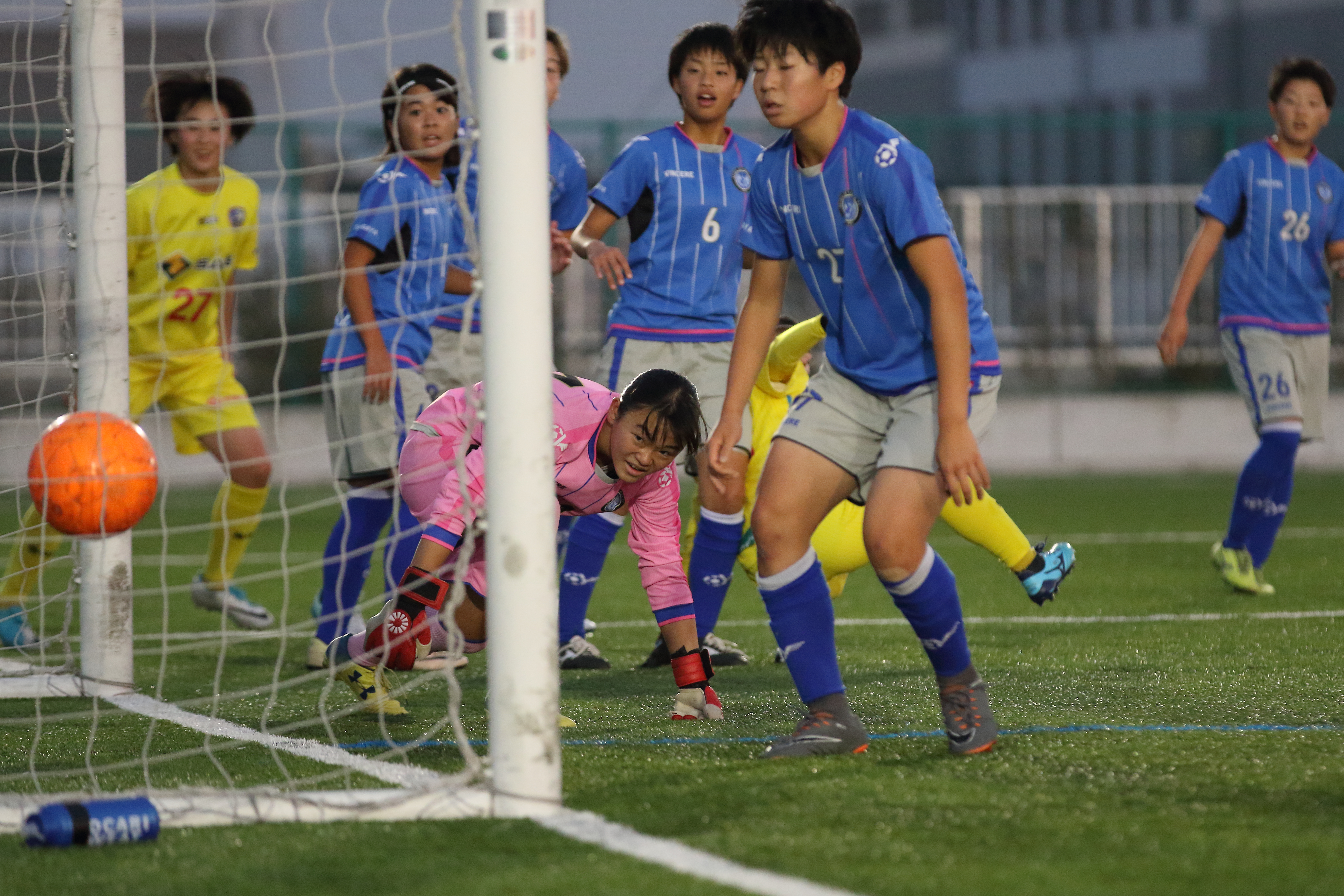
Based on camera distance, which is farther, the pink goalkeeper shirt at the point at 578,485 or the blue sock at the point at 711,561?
the blue sock at the point at 711,561

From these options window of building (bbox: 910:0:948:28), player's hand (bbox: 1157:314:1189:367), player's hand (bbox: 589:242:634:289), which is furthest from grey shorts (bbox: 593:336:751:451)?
window of building (bbox: 910:0:948:28)

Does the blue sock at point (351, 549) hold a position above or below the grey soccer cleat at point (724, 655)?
above

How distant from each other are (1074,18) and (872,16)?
3.67m

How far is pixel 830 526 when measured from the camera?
208 inches

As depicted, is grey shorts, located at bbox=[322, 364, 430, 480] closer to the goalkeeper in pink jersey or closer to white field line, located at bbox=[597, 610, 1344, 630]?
the goalkeeper in pink jersey

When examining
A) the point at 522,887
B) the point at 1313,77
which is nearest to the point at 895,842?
the point at 522,887

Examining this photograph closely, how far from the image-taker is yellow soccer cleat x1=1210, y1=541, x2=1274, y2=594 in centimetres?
652

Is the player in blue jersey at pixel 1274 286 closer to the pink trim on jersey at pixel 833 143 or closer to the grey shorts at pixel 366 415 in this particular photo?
the grey shorts at pixel 366 415

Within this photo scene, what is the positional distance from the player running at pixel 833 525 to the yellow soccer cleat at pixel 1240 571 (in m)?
1.59

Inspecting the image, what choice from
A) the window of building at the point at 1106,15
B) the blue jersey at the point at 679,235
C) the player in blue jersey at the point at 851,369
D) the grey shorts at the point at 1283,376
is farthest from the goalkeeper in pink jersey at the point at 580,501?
the window of building at the point at 1106,15

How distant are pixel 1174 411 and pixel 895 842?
11.7 metres

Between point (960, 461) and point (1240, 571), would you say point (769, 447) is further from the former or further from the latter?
point (1240, 571)

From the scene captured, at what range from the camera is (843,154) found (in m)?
3.59

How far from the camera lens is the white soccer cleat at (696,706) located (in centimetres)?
414
